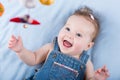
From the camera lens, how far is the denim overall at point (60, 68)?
1143 millimetres

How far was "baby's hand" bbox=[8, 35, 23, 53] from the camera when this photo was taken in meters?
1.06

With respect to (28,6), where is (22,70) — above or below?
below

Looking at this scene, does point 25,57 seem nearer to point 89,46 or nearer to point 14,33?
point 14,33

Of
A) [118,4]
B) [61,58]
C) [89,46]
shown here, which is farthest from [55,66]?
[118,4]

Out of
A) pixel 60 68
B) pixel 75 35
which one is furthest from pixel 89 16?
pixel 60 68

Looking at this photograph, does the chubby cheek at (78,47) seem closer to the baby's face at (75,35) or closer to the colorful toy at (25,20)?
the baby's face at (75,35)

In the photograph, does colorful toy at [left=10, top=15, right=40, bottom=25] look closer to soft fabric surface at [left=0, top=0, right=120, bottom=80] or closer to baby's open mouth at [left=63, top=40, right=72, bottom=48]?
soft fabric surface at [left=0, top=0, right=120, bottom=80]

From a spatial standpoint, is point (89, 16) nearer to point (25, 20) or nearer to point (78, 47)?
point (78, 47)

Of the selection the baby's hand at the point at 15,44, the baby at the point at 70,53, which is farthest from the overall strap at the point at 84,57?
the baby's hand at the point at 15,44

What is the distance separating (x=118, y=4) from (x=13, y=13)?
1.22ft

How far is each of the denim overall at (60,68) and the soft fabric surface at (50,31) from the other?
0.20 ft

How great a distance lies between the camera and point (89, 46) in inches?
47.1

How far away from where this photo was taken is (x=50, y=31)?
121 centimetres

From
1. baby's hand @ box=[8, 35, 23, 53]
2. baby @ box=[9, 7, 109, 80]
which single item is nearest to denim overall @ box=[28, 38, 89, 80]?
baby @ box=[9, 7, 109, 80]
